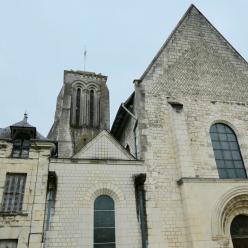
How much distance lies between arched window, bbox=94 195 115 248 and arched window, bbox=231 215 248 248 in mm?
4323

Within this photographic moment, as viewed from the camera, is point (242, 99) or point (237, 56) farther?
point (237, 56)

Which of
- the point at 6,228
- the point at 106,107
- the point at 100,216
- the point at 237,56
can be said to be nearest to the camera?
the point at 6,228

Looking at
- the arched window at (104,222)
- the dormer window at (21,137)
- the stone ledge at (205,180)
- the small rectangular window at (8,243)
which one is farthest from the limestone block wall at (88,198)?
the stone ledge at (205,180)

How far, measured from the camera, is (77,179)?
9.16 m

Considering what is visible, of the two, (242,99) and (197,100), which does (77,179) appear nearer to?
(197,100)

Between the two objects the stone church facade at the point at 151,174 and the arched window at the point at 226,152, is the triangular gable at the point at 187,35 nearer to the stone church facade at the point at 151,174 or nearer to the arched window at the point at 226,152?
the stone church facade at the point at 151,174

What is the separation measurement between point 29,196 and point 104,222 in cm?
265

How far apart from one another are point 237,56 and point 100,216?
424 inches

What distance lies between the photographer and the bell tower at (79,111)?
81.7 feet

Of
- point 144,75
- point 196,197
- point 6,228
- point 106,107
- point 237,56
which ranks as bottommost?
point 6,228

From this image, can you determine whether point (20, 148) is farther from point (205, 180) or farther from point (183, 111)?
point (205, 180)

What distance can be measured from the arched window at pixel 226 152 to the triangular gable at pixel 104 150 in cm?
372

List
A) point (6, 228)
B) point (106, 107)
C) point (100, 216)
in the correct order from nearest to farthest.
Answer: point (6, 228), point (100, 216), point (106, 107)

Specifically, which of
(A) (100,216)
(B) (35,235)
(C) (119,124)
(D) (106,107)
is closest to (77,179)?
(A) (100,216)
